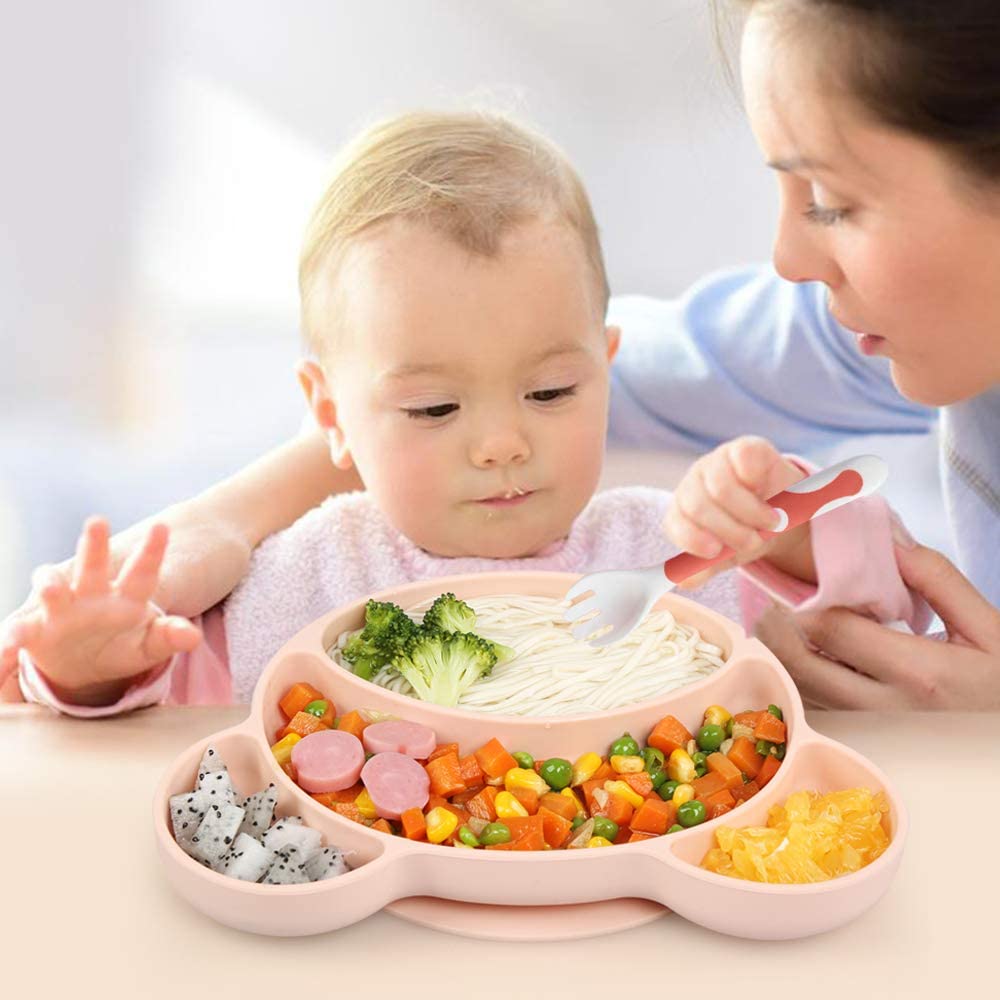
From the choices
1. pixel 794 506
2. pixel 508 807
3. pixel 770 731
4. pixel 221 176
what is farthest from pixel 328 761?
pixel 221 176

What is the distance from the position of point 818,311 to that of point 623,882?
1372 millimetres

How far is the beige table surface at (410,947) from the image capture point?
3.11ft

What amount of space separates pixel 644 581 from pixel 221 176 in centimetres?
186

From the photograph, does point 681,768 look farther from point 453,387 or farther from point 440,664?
point 453,387

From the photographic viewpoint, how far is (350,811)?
1.07 m

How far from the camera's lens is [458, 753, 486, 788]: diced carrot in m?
1.11

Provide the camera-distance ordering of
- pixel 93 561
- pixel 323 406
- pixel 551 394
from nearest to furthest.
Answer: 1. pixel 93 561
2. pixel 551 394
3. pixel 323 406

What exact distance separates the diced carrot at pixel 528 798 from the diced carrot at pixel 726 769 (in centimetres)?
13

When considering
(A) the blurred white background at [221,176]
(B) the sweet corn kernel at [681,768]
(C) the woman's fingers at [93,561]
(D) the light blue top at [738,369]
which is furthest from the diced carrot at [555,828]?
(A) the blurred white background at [221,176]

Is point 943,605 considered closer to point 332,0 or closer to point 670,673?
point 670,673

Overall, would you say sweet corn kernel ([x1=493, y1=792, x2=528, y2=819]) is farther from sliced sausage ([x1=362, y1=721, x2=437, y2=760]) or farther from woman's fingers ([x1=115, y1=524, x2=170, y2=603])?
woman's fingers ([x1=115, y1=524, x2=170, y2=603])

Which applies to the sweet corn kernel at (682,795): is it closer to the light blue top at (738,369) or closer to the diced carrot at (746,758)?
the diced carrot at (746,758)

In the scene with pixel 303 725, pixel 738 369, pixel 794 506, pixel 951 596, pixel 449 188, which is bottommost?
pixel 738 369

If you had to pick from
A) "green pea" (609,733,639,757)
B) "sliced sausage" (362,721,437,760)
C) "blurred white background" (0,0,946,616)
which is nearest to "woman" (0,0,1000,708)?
"green pea" (609,733,639,757)
